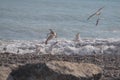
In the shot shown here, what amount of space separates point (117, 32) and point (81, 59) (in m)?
11.4

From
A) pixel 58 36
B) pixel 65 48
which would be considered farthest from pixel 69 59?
pixel 58 36

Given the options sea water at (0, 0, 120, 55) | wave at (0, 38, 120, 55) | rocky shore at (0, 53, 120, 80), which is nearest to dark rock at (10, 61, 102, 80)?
rocky shore at (0, 53, 120, 80)

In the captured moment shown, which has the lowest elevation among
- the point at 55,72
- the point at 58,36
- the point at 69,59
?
the point at 58,36

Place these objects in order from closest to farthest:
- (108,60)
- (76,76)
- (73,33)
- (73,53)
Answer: (76,76), (108,60), (73,53), (73,33)

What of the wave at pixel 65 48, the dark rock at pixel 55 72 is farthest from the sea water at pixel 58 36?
the dark rock at pixel 55 72

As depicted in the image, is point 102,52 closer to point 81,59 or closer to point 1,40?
point 81,59

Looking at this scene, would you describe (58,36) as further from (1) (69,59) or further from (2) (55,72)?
(2) (55,72)

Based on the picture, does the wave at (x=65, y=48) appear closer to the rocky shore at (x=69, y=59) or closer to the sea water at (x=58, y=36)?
the sea water at (x=58, y=36)

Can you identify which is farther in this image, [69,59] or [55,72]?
[69,59]

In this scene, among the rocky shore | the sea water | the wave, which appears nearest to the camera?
the rocky shore

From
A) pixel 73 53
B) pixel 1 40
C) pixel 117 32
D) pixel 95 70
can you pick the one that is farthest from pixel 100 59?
pixel 117 32

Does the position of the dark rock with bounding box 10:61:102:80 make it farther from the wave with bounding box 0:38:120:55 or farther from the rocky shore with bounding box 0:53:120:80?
the wave with bounding box 0:38:120:55

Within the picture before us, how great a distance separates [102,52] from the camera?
615 inches

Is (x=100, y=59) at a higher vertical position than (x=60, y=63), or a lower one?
lower
